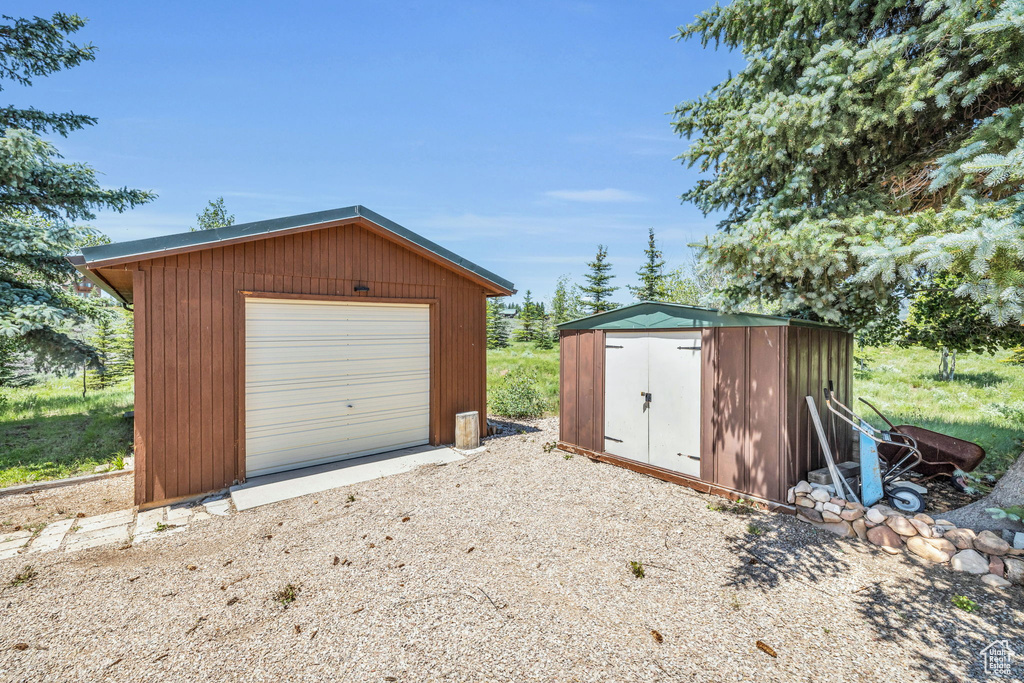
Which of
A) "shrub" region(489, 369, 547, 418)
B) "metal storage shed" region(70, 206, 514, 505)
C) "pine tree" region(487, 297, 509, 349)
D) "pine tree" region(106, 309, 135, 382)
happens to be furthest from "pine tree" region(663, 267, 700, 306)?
"pine tree" region(106, 309, 135, 382)

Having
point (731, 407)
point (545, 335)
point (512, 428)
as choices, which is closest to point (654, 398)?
point (731, 407)

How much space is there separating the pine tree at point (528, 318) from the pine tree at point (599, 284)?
664 centimetres

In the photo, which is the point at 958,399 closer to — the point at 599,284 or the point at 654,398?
the point at 654,398

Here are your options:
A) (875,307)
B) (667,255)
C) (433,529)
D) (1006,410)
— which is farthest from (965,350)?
(667,255)

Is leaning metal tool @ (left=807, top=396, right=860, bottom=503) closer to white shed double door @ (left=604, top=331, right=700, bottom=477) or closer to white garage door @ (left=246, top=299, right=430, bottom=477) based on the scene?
white shed double door @ (left=604, top=331, right=700, bottom=477)

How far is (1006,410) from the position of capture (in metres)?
8.18

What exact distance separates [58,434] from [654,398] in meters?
9.89

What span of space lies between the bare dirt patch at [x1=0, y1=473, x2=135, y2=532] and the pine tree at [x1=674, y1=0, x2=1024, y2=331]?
278 inches

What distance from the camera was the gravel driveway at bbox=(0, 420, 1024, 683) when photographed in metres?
2.17

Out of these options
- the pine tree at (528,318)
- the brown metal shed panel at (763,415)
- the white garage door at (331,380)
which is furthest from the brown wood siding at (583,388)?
the pine tree at (528,318)

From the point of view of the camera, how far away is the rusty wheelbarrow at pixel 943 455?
4488 millimetres

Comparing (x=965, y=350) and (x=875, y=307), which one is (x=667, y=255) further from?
(x=875, y=307)

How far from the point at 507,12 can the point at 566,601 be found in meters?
8.22

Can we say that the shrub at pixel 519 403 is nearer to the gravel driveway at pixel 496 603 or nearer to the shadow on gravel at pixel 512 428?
the shadow on gravel at pixel 512 428
